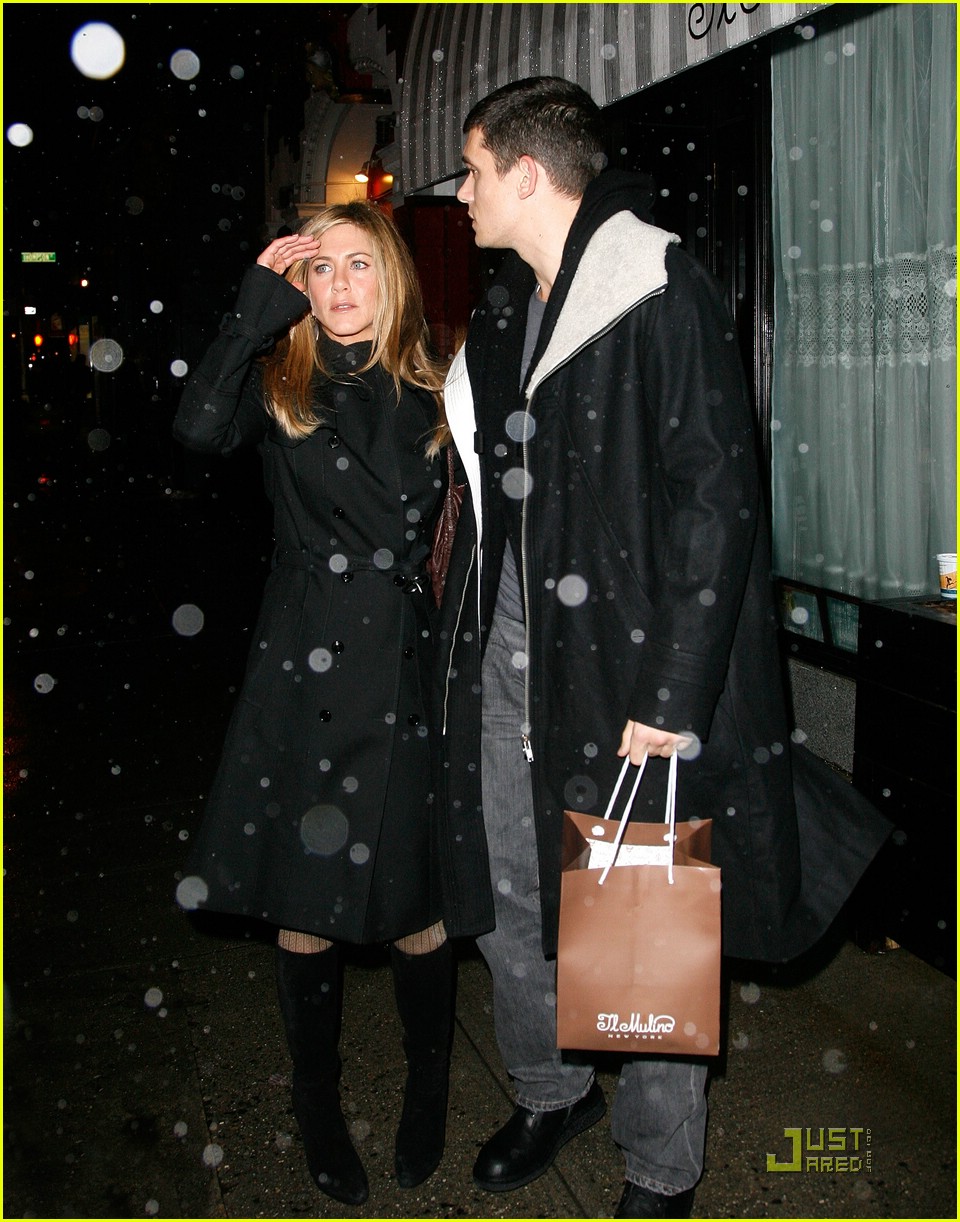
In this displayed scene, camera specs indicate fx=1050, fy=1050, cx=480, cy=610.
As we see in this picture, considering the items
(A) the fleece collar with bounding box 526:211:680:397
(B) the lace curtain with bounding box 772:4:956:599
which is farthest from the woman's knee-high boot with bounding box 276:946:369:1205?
(B) the lace curtain with bounding box 772:4:956:599

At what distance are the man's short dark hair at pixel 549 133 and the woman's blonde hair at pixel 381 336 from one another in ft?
1.45

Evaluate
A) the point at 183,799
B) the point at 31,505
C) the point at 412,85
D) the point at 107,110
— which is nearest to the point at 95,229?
the point at 107,110

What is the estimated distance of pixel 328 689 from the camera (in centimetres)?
271

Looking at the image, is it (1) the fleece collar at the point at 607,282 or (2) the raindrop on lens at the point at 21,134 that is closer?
(1) the fleece collar at the point at 607,282

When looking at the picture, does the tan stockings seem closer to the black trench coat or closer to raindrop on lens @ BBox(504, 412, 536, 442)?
the black trench coat

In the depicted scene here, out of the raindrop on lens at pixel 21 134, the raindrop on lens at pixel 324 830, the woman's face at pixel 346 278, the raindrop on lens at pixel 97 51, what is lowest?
the raindrop on lens at pixel 324 830

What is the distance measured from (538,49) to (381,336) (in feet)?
11.2

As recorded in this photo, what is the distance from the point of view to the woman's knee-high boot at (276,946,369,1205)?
275cm

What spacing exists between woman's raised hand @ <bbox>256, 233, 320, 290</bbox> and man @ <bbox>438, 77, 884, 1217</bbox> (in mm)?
453

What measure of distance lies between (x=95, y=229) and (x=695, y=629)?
39140mm

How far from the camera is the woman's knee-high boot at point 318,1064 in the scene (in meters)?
2.75

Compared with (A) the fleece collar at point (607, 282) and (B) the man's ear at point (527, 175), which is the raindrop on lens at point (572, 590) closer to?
(A) the fleece collar at point (607, 282)

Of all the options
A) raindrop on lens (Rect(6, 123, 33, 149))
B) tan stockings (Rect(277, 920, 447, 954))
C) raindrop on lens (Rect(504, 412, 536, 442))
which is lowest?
tan stockings (Rect(277, 920, 447, 954))

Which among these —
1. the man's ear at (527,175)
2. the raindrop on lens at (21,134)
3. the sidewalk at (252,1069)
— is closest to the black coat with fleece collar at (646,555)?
the man's ear at (527,175)
